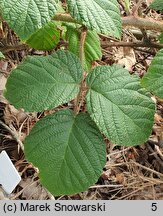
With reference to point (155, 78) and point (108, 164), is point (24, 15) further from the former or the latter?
point (108, 164)

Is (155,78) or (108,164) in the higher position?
(155,78)

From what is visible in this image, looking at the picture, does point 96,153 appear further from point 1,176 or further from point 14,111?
point 14,111

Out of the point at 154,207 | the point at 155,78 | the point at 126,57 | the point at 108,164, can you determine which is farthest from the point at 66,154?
the point at 126,57

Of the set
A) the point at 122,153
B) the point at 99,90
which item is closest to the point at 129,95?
the point at 99,90

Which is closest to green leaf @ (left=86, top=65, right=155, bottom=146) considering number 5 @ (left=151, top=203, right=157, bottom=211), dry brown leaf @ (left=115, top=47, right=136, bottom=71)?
number 5 @ (left=151, top=203, right=157, bottom=211)

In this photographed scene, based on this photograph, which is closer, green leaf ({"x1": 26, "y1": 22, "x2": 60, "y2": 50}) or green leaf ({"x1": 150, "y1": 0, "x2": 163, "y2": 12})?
green leaf ({"x1": 150, "y1": 0, "x2": 163, "y2": 12})

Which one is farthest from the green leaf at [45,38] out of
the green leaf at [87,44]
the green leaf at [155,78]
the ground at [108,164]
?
the green leaf at [155,78]

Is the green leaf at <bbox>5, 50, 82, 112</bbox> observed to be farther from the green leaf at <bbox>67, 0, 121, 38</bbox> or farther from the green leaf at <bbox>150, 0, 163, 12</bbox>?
the green leaf at <bbox>150, 0, 163, 12</bbox>
